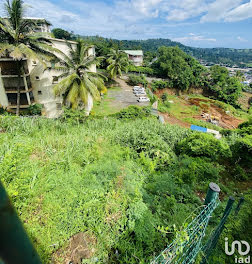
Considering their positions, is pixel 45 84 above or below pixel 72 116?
above

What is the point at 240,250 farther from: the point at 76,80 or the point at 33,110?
the point at 33,110

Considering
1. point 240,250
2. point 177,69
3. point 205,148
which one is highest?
point 177,69

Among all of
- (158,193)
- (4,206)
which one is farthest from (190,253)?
(4,206)

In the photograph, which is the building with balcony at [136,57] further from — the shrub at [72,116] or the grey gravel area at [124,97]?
the shrub at [72,116]

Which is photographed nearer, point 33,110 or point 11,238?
point 11,238

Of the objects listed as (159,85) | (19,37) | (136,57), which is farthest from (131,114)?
(136,57)

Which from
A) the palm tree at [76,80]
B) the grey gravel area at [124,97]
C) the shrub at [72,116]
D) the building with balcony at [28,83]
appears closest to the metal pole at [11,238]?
the shrub at [72,116]

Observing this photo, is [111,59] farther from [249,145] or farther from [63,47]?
[249,145]
